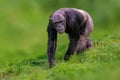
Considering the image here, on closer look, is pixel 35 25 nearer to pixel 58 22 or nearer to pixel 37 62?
pixel 37 62

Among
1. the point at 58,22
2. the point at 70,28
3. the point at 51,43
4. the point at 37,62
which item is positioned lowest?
the point at 37,62

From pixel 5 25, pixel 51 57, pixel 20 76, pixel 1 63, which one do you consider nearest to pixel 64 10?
pixel 51 57

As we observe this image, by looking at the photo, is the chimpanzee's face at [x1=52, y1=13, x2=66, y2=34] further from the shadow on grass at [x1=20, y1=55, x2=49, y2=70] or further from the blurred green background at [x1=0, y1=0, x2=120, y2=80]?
the blurred green background at [x1=0, y1=0, x2=120, y2=80]

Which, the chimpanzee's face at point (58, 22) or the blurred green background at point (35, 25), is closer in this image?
the chimpanzee's face at point (58, 22)

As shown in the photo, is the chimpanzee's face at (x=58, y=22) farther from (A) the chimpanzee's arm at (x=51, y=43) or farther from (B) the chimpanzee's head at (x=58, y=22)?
(A) the chimpanzee's arm at (x=51, y=43)

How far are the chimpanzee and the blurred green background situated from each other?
3.70ft

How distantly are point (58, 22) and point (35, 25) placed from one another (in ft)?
16.3

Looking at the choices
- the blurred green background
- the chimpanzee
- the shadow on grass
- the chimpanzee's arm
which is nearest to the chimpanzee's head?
the chimpanzee

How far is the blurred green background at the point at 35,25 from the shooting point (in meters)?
11.8

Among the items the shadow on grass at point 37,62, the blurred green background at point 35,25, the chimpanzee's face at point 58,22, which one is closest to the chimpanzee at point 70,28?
the chimpanzee's face at point 58,22

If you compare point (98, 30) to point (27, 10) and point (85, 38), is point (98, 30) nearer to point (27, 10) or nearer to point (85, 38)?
point (27, 10)

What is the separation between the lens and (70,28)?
9109mm

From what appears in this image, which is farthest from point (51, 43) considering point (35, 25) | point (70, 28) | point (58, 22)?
point (35, 25)

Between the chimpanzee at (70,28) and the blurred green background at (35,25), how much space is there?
3.70 feet
